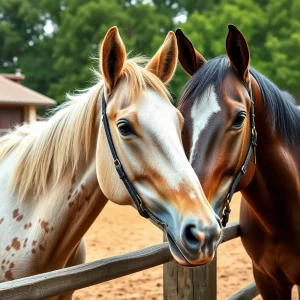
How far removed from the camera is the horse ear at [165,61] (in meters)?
2.53

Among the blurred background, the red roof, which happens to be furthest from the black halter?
the red roof

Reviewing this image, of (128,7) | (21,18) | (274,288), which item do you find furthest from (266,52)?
(274,288)

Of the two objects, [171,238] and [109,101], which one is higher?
[109,101]

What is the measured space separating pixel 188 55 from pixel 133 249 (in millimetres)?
5570

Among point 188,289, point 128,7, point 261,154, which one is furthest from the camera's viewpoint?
point 128,7

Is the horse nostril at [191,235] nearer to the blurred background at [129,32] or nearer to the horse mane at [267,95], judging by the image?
the horse mane at [267,95]

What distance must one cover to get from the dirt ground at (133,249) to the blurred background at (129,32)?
1515cm

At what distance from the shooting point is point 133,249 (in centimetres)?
812

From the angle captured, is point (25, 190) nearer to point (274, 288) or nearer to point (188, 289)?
point (188, 289)

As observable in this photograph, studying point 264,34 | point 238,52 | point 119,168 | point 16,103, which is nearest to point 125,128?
point 119,168

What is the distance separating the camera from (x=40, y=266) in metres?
2.47

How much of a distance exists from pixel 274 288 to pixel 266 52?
3004cm

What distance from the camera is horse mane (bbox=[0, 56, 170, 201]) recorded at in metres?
2.45

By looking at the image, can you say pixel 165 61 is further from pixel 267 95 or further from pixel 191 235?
pixel 191 235
